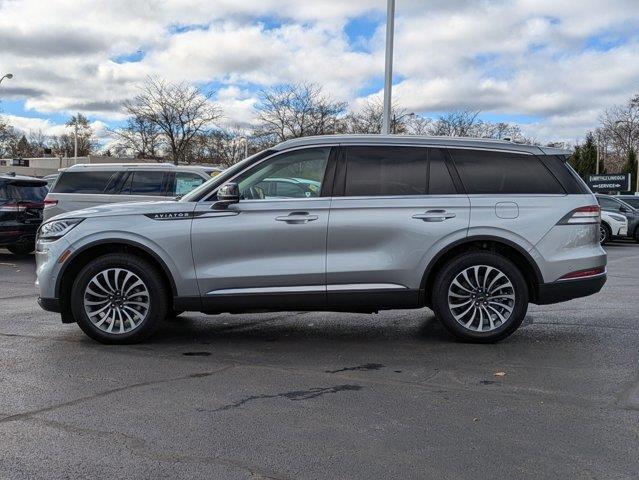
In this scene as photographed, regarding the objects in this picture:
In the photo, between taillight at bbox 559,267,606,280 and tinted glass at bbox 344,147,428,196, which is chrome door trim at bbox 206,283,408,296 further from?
taillight at bbox 559,267,606,280

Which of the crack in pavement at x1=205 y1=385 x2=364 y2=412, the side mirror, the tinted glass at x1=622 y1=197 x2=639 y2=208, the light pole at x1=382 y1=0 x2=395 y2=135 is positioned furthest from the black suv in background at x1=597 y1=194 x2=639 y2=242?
the crack in pavement at x1=205 y1=385 x2=364 y2=412

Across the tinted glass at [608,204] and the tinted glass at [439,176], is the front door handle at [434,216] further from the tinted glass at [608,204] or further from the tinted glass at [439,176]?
the tinted glass at [608,204]

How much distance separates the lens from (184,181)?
472 inches

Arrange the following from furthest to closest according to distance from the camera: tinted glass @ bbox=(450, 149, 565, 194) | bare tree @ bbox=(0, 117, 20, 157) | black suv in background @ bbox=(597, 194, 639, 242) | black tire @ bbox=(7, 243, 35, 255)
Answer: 1. bare tree @ bbox=(0, 117, 20, 157)
2. black suv in background @ bbox=(597, 194, 639, 242)
3. black tire @ bbox=(7, 243, 35, 255)
4. tinted glass @ bbox=(450, 149, 565, 194)

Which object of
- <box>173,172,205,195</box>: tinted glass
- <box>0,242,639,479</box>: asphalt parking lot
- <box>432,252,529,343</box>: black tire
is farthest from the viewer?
<box>173,172,205,195</box>: tinted glass

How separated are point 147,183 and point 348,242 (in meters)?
7.06

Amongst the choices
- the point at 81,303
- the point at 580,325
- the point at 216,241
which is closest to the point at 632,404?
the point at 580,325

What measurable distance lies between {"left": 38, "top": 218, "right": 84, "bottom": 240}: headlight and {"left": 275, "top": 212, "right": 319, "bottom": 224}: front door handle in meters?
1.89

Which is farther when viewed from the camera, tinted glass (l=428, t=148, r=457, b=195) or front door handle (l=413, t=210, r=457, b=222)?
tinted glass (l=428, t=148, r=457, b=195)

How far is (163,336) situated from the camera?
6.58 meters

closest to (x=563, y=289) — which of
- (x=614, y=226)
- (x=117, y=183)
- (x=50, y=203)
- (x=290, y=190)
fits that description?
(x=290, y=190)

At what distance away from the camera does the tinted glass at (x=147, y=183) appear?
39.2 feet

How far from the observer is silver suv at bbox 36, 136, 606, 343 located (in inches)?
233

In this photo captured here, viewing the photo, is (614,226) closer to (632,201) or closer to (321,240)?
(632,201)
